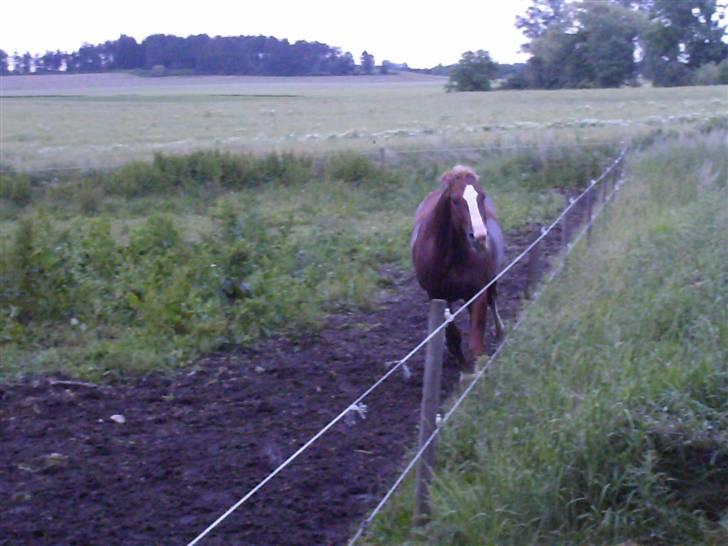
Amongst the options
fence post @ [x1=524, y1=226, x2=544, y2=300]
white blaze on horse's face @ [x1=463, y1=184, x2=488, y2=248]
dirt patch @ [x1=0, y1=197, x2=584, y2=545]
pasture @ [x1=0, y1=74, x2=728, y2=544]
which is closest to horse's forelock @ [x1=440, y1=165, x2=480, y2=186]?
white blaze on horse's face @ [x1=463, y1=184, x2=488, y2=248]

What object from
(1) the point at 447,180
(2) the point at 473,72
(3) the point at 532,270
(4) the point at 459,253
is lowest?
(3) the point at 532,270

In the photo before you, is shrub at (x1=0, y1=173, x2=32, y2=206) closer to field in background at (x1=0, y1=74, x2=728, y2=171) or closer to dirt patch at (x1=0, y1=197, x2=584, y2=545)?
field in background at (x1=0, y1=74, x2=728, y2=171)

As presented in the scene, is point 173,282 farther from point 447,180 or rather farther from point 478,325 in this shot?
point 478,325

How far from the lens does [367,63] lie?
2371 inches

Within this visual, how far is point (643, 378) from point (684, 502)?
765mm

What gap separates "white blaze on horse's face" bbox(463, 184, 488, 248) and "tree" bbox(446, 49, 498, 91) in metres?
49.2

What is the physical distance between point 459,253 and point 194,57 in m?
46.9

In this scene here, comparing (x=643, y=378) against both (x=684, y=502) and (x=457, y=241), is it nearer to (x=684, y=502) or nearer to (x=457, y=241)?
(x=684, y=502)

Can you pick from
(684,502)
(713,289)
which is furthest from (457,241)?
(684,502)

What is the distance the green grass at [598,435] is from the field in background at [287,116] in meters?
16.3

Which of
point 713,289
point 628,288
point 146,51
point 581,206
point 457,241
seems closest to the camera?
point 713,289

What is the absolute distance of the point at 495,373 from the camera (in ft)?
18.6

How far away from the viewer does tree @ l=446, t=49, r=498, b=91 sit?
5544 centimetres

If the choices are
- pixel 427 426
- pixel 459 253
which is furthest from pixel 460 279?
pixel 427 426
